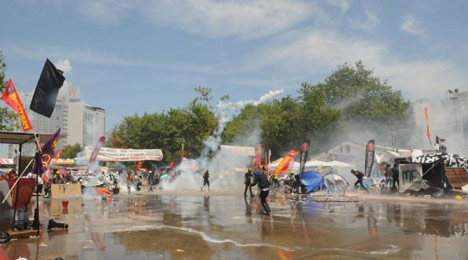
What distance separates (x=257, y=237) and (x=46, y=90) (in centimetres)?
659

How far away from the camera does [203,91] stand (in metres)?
54.0

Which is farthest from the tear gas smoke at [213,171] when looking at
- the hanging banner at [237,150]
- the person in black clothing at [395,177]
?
the person in black clothing at [395,177]

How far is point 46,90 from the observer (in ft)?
33.5

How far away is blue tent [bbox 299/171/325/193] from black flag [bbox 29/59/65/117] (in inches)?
695

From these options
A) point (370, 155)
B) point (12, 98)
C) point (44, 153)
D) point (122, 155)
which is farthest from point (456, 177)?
point (122, 155)

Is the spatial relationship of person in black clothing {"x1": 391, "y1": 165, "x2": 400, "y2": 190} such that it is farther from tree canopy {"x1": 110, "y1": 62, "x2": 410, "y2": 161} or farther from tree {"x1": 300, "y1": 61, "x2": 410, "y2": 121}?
tree {"x1": 300, "y1": 61, "x2": 410, "y2": 121}

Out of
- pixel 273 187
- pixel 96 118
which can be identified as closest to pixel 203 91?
pixel 273 187

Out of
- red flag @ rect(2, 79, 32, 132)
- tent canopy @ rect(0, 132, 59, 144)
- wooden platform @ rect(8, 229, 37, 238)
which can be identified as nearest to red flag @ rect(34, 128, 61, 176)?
tent canopy @ rect(0, 132, 59, 144)

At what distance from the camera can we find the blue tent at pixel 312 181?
24516 millimetres

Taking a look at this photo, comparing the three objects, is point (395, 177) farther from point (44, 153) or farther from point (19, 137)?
point (19, 137)

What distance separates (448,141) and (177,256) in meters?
44.0

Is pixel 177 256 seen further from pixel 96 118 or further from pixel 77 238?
pixel 96 118

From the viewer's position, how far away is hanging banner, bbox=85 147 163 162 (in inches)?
1462

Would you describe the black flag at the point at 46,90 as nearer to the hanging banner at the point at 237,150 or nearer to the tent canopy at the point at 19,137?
the tent canopy at the point at 19,137
